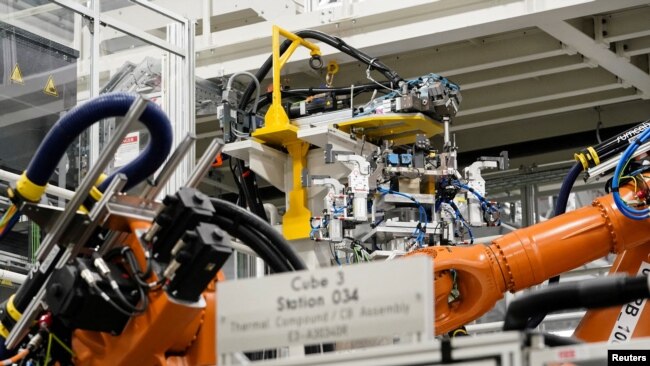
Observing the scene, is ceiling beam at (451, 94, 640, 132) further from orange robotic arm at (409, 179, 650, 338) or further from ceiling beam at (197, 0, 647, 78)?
orange robotic arm at (409, 179, 650, 338)

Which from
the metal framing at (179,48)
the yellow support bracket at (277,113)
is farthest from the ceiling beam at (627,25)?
the metal framing at (179,48)

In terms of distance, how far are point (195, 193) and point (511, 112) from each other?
22.3 feet

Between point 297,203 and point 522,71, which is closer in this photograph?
point 297,203

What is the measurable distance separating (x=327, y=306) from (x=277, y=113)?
5.26 m

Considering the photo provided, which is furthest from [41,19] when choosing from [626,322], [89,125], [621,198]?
[626,322]

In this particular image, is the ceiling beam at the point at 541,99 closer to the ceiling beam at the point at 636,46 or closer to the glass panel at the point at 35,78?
the ceiling beam at the point at 636,46

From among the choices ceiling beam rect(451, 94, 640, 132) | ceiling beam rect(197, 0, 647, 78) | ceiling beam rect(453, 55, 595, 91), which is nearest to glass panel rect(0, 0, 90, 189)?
ceiling beam rect(197, 0, 647, 78)

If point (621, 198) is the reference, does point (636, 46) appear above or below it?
above

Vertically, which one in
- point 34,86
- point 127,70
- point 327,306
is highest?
point 127,70

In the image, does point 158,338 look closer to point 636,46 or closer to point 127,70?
point 127,70

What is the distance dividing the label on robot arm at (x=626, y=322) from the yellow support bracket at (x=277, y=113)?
3.51 m

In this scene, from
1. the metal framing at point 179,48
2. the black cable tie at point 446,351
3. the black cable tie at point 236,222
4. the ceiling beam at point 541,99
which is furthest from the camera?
the ceiling beam at point 541,99

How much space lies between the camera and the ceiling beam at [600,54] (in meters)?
7.45

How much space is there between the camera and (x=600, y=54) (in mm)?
7863
